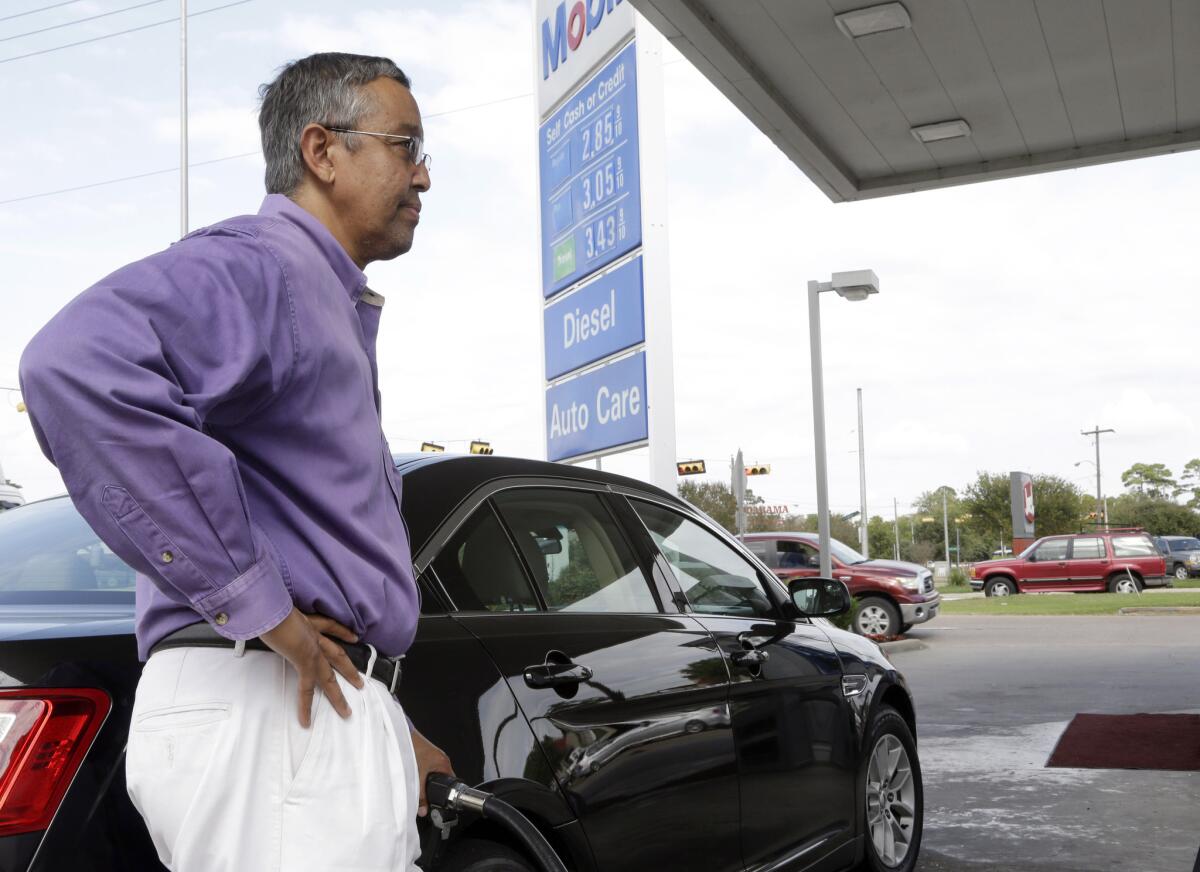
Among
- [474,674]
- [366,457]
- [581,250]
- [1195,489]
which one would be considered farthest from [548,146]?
[1195,489]

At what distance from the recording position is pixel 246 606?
5.34 ft

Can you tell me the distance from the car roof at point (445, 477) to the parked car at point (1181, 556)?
146 ft

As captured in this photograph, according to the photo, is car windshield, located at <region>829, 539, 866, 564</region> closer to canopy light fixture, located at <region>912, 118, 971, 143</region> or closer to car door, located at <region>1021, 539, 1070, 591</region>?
canopy light fixture, located at <region>912, 118, 971, 143</region>

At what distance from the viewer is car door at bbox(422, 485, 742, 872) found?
120 inches

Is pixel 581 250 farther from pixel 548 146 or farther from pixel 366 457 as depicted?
pixel 366 457

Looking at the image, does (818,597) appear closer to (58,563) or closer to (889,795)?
(889,795)

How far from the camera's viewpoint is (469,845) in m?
2.72

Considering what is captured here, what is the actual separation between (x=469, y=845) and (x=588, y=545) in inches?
45.2

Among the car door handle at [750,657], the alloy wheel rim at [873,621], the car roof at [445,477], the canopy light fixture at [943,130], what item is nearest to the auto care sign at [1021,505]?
the alloy wheel rim at [873,621]

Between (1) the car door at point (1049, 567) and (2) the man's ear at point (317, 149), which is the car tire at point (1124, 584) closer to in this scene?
(1) the car door at point (1049, 567)

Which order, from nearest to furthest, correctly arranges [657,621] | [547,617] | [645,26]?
[547,617] → [657,621] → [645,26]

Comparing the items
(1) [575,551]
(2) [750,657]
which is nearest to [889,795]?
(2) [750,657]

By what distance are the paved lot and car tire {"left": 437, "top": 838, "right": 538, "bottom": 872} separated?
137 inches

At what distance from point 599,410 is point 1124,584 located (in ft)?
82.7
